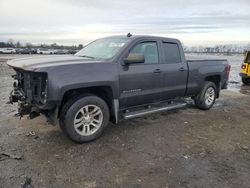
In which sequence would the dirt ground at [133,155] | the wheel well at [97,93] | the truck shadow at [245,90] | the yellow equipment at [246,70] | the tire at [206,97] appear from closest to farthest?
the dirt ground at [133,155]
the wheel well at [97,93]
the tire at [206,97]
the truck shadow at [245,90]
the yellow equipment at [246,70]

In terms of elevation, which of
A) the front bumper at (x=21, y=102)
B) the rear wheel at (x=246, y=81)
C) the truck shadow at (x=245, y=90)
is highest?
the front bumper at (x=21, y=102)

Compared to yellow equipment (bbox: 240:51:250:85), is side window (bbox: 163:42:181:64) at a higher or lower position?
higher

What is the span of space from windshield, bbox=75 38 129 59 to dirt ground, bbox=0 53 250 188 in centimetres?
156

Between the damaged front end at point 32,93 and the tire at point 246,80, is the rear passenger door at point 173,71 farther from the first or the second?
the tire at point 246,80

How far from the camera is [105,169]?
413 centimetres

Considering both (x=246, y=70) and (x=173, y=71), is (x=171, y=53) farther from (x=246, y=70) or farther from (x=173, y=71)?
(x=246, y=70)

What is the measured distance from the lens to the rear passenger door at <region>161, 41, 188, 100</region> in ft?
20.8

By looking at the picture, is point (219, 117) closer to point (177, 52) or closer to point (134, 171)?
point (177, 52)

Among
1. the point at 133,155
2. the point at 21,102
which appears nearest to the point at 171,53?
the point at 133,155

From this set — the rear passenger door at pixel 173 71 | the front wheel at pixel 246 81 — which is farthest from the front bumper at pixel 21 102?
the front wheel at pixel 246 81

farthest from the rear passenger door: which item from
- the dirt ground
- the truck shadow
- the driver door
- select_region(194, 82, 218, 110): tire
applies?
the truck shadow

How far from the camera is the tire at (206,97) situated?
300 inches

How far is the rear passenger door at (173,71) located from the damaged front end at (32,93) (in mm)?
2703

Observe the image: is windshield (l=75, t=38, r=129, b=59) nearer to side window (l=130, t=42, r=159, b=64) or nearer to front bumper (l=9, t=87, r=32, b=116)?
Result: side window (l=130, t=42, r=159, b=64)
